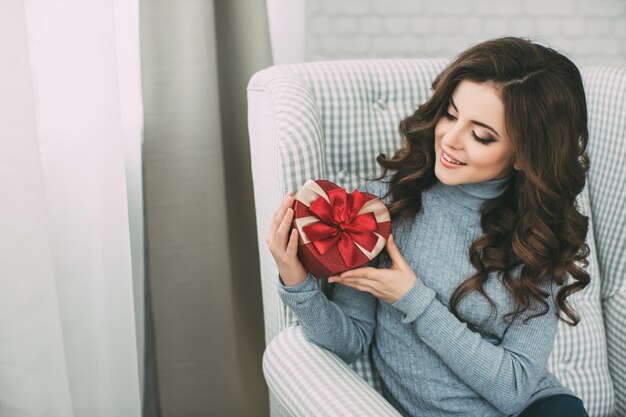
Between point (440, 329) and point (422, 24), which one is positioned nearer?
point (440, 329)

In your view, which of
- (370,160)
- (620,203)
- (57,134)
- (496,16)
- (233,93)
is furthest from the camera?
(496,16)

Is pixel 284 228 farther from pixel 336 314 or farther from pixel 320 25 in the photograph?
pixel 320 25

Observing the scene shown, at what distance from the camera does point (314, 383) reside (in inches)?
38.6

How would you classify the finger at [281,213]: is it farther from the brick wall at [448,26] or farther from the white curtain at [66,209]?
the brick wall at [448,26]

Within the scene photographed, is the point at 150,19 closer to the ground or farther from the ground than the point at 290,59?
farther from the ground

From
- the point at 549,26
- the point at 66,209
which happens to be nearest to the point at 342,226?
the point at 66,209

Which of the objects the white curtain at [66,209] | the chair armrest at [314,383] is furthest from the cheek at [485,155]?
the white curtain at [66,209]

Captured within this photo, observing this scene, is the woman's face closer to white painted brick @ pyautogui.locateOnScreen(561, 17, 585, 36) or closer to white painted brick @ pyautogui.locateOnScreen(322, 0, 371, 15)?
white painted brick @ pyautogui.locateOnScreen(322, 0, 371, 15)

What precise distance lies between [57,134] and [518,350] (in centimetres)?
88

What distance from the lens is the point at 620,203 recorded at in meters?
1.43

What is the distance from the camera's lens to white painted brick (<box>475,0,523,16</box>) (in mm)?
1775

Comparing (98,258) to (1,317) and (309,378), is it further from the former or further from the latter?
(309,378)

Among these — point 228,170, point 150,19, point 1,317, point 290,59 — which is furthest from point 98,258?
point 290,59

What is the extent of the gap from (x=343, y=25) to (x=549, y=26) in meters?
0.58
